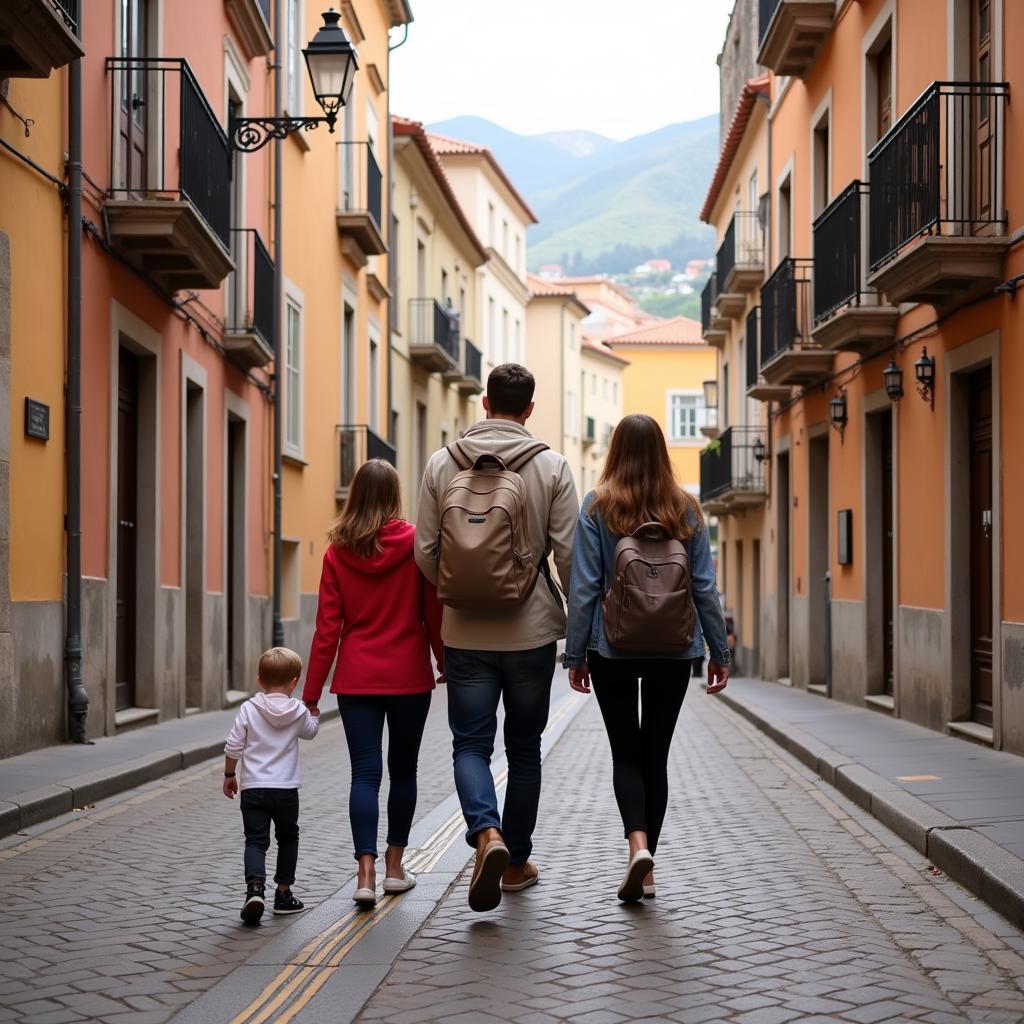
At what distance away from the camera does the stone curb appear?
27.0ft

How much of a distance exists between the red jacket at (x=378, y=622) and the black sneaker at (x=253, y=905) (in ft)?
2.42

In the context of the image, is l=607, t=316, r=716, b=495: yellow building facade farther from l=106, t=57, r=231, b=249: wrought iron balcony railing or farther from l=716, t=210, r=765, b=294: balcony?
l=106, t=57, r=231, b=249: wrought iron balcony railing

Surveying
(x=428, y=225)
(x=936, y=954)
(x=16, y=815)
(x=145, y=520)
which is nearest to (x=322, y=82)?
(x=145, y=520)

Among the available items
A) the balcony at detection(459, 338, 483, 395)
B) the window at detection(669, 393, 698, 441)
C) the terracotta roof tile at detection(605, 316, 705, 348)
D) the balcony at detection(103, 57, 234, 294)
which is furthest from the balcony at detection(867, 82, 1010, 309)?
the terracotta roof tile at detection(605, 316, 705, 348)

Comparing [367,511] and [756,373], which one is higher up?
[756,373]

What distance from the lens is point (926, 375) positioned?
13.8 meters

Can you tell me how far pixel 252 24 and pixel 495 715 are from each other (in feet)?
45.6

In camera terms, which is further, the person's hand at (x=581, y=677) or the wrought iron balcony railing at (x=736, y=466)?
the wrought iron balcony railing at (x=736, y=466)

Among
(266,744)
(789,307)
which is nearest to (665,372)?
(789,307)

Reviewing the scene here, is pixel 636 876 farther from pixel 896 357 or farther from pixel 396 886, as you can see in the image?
pixel 896 357

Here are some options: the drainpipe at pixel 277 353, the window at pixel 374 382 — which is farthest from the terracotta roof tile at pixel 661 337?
the drainpipe at pixel 277 353

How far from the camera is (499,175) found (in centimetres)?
4775

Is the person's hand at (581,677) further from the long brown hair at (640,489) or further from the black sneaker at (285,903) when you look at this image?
the black sneaker at (285,903)

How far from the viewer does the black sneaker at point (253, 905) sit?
19.1 feet
